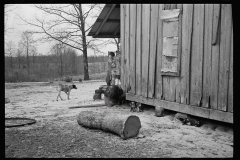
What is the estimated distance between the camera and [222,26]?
5.39m

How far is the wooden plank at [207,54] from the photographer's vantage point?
5711mm

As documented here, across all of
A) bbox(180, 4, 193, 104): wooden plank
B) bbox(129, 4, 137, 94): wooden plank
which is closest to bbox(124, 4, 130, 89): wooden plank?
bbox(129, 4, 137, 94): wooden plank

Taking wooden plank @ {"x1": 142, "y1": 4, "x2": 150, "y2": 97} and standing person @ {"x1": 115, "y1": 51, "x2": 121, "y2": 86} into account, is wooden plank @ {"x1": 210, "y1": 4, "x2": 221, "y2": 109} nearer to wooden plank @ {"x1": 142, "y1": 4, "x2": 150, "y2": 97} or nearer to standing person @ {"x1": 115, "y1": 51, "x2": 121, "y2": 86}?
wooden plank @ {"x1": 142, "y1": 4, "x2": 150, "y2": 97}

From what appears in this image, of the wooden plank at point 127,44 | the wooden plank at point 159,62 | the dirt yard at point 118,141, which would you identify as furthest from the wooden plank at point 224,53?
the wooden plank at point 127,44

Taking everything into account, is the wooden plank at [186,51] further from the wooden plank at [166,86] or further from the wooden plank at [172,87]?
the wooden plank at [166,86]

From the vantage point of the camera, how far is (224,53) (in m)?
5.36

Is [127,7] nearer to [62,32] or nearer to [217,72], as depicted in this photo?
[217,72]

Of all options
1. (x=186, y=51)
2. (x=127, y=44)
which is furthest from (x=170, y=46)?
(x=127, y=44)

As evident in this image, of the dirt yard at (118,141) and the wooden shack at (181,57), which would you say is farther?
→ the wooden shack at (181,57)

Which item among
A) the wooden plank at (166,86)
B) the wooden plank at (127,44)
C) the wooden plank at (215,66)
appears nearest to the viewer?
the wooden plank at (215,66)

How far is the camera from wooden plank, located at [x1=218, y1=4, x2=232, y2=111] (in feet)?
17.2

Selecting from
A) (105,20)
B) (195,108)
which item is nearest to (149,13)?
(105,20)
